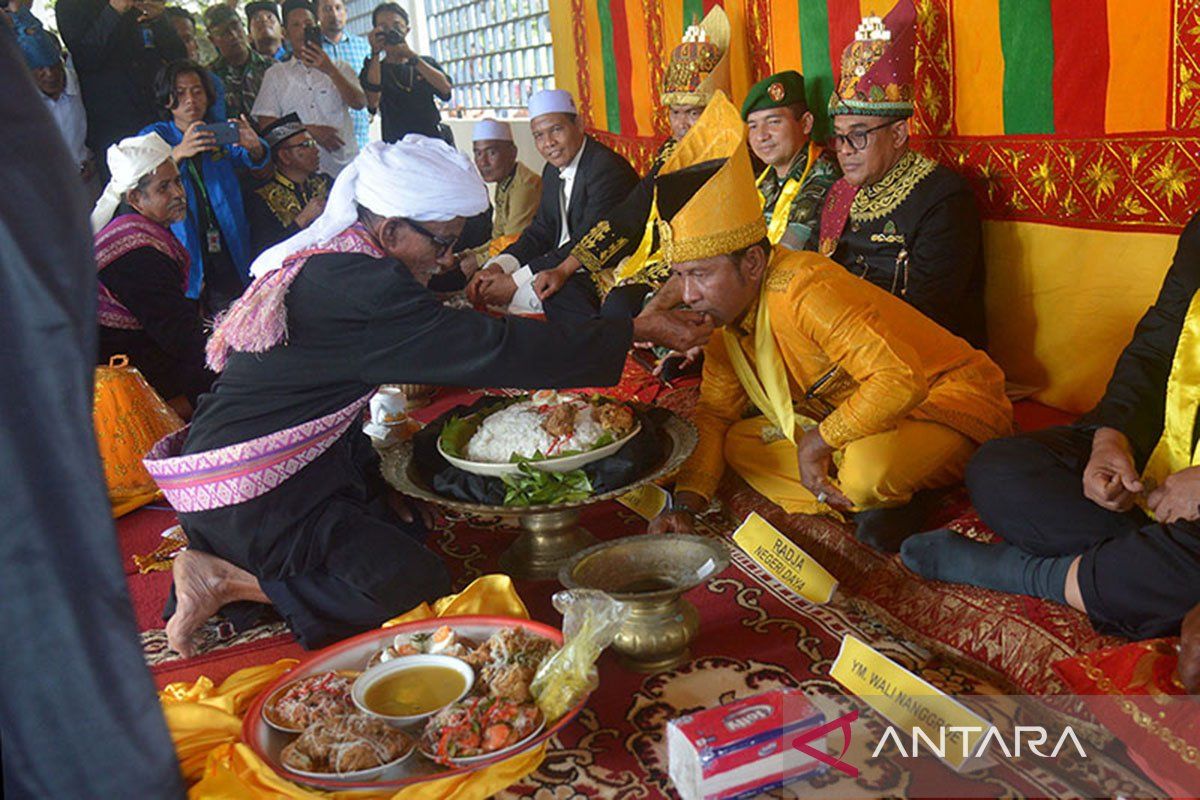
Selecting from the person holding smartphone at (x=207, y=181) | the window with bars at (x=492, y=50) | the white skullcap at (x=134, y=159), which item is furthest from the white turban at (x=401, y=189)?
the window with bars at (x=492, y=50)

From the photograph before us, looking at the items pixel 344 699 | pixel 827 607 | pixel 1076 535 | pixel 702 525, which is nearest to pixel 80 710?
pixel 344 699

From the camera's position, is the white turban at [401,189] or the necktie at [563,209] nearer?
the white turban at [401,189]

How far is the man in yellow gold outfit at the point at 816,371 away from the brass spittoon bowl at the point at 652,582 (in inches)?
17.8

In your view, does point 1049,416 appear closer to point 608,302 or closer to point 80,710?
point 608,302

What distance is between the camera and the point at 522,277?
15.7 ft

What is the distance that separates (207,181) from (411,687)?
473 cm

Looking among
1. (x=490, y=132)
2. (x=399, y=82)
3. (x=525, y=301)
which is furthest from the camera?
(x=399, y=82)

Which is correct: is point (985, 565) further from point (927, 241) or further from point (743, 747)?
point (927, 241)

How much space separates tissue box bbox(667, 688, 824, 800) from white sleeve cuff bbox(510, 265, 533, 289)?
3394 millimetres

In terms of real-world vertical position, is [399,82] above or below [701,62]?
above

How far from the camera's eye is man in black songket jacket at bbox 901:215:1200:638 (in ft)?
5.78

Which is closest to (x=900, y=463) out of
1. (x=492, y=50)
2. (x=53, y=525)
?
(x=53, y=525)

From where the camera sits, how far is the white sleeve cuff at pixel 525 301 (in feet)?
15.8

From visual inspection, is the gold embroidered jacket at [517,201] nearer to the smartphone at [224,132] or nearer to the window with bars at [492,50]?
the smartphone at [224,132]
